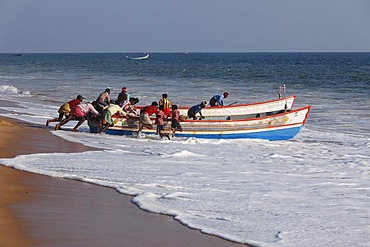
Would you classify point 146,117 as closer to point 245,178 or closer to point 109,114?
point 109,114

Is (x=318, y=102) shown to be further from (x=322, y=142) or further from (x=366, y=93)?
(x=322, y=142)

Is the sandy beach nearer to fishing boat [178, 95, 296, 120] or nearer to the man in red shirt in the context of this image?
the man in red shirt

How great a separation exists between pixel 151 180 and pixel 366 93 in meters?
28.1

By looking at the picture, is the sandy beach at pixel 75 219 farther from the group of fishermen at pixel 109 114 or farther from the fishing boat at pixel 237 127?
the fishing boat at pixel 237 127

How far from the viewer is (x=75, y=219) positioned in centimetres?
845

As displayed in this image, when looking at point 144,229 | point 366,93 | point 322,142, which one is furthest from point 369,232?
point 366,93

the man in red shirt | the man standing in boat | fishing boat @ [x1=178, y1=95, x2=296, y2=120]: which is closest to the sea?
the man in red shirt

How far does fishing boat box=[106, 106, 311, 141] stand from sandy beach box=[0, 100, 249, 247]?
7205mm

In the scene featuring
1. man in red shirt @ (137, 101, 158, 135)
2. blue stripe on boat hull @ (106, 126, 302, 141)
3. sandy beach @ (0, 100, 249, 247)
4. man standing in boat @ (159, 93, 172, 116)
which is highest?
man standing in boat @ (159, 93, 172, 116)

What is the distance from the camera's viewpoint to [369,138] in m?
19.2

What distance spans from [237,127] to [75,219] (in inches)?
419

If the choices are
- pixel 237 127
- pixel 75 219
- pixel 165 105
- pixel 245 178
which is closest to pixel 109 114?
pixel 165 105

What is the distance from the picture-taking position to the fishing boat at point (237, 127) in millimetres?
18406

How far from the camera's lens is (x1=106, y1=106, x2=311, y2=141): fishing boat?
1841cm
